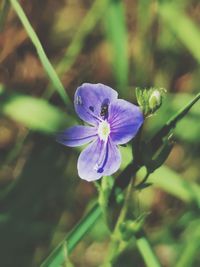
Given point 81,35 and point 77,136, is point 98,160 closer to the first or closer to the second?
point 77,136

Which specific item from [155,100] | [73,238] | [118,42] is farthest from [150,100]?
[118,42]

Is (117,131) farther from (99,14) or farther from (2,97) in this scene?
(99,14)

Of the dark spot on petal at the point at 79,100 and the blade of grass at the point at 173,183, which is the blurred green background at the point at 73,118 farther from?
the dark spot on petal at the point at 79,100

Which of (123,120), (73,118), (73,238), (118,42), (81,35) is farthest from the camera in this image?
(81,35)

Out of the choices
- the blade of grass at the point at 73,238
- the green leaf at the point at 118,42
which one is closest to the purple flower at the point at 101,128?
the blade of grass at the point at 73,238

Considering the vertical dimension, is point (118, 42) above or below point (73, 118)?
above

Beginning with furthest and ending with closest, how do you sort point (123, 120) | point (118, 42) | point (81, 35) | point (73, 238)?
1. point (81, 35)
2. point (118, 42)
3. point (73, 238)
4. point (123, 120)

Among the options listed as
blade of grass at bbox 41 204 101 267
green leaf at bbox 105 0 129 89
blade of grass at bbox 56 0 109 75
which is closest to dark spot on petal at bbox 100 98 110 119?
blade of grass at bbox 41 204 101 267
